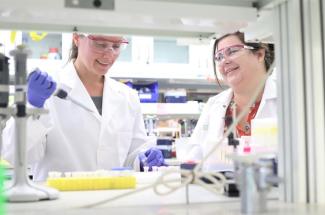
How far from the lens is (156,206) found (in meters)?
0.94

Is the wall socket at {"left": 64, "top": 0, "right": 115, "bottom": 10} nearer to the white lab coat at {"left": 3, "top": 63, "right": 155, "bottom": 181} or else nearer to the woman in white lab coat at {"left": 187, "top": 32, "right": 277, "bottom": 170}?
the white lab coat at {"left": 3, "top": 63, "right": 155, "bottom": 181}

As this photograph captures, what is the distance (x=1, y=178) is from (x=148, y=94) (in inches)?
110

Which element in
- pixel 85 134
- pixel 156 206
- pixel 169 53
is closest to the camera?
pixel 156 206

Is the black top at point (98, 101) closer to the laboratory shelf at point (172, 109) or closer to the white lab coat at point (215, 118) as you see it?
the white lab coat at point (215, 118)

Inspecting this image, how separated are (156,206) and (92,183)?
0.39 meters

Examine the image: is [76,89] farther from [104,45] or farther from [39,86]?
[39,86]

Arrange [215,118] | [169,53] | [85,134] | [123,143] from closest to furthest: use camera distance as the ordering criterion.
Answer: [85,134]
[123,143]
[215,118]
[169,53]

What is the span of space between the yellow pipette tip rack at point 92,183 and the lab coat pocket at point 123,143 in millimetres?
A: 1058

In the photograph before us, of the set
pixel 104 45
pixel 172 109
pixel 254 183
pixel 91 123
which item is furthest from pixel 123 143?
pixel 254 183

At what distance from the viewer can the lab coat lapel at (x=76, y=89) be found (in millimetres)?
2344

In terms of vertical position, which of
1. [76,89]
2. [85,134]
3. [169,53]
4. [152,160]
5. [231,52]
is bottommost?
[152,160]

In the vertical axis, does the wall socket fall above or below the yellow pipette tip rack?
above

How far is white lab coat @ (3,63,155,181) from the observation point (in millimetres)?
2199

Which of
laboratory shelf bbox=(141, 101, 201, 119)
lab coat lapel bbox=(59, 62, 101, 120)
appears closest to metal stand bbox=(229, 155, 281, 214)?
lab coat lapel bbox=(59, 62, 101, 120)
